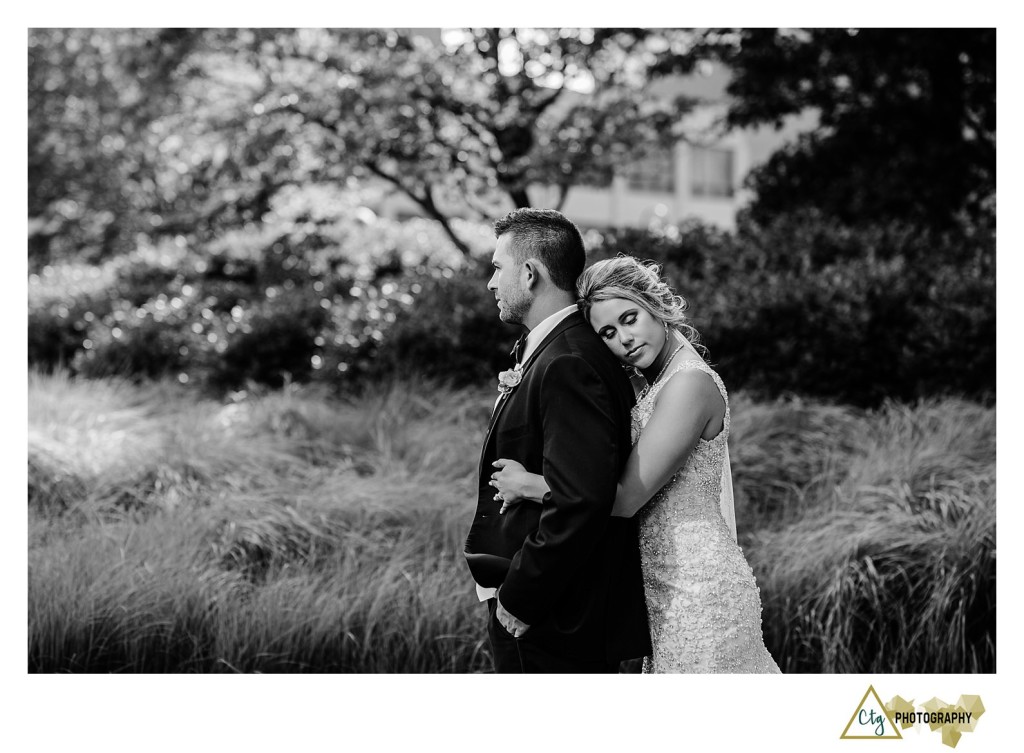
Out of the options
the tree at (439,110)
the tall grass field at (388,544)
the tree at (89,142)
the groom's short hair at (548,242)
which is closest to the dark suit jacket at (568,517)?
the groom's short hair at (548,242)

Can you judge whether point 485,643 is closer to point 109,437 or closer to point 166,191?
point 109,437

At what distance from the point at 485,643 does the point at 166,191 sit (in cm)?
1040

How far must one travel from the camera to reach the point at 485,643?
455 cm

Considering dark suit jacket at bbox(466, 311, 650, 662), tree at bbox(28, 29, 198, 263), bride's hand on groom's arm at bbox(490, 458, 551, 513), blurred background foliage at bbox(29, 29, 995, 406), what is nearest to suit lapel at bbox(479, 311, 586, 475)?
dark suit jacket at bbox(466, 311, 650, 662)

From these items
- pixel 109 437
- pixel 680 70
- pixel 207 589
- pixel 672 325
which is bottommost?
pixel 207 589

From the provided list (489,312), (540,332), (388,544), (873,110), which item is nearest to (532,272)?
(540,332)

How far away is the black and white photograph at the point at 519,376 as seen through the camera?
2.98 meters

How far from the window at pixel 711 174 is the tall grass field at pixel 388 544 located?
27.5 metres

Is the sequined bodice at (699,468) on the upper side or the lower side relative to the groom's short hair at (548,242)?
lower

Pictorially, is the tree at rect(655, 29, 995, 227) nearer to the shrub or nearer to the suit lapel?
the shrub

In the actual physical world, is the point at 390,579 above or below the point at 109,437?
below

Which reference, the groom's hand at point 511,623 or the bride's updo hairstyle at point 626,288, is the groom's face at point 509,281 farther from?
the groom's hand at point 511,623

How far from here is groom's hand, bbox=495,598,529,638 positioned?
9.48 feet
